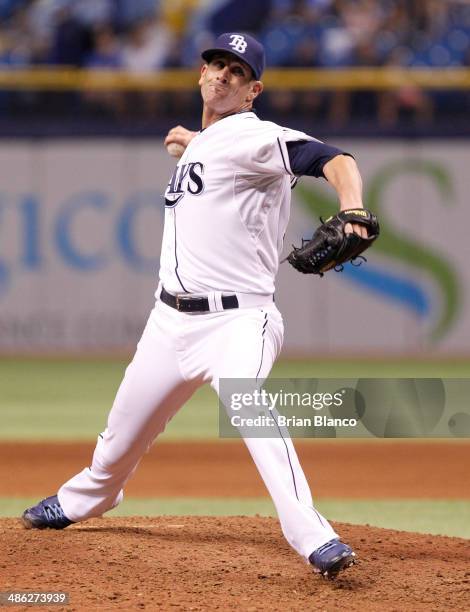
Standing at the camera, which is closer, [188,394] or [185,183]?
[185,183]

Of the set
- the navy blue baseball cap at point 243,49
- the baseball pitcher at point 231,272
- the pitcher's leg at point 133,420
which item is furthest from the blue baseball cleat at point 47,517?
the navy blue baseball cap at point 243,49

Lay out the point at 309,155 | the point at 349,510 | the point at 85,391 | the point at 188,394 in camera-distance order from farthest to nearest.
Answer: the point at 85,391
the point at 349,510
the point at 188,394
the point at 309,155

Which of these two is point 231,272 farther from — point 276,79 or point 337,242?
point 276,79

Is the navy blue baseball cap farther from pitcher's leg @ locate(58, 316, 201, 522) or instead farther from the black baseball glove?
pitcher's leg @ locate(58, 316, 201, 522)

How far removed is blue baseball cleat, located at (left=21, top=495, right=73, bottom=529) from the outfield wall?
832cm

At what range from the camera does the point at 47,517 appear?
449 centimetres

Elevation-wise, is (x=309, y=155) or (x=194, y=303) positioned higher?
(x=309, y=155)

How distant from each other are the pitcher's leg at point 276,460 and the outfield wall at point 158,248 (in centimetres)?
902

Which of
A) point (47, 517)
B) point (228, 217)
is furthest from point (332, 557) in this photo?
point (47, 517)

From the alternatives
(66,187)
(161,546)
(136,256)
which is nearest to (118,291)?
(136,256)

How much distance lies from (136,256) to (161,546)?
880 centimetres

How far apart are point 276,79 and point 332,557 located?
9.93 metres

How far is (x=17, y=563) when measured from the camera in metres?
4.01

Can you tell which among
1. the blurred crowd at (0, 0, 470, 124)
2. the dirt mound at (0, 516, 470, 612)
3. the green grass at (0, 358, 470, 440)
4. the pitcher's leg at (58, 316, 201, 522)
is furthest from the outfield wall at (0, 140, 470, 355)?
the pitcher's leg at (58, 316, 201, 522)
